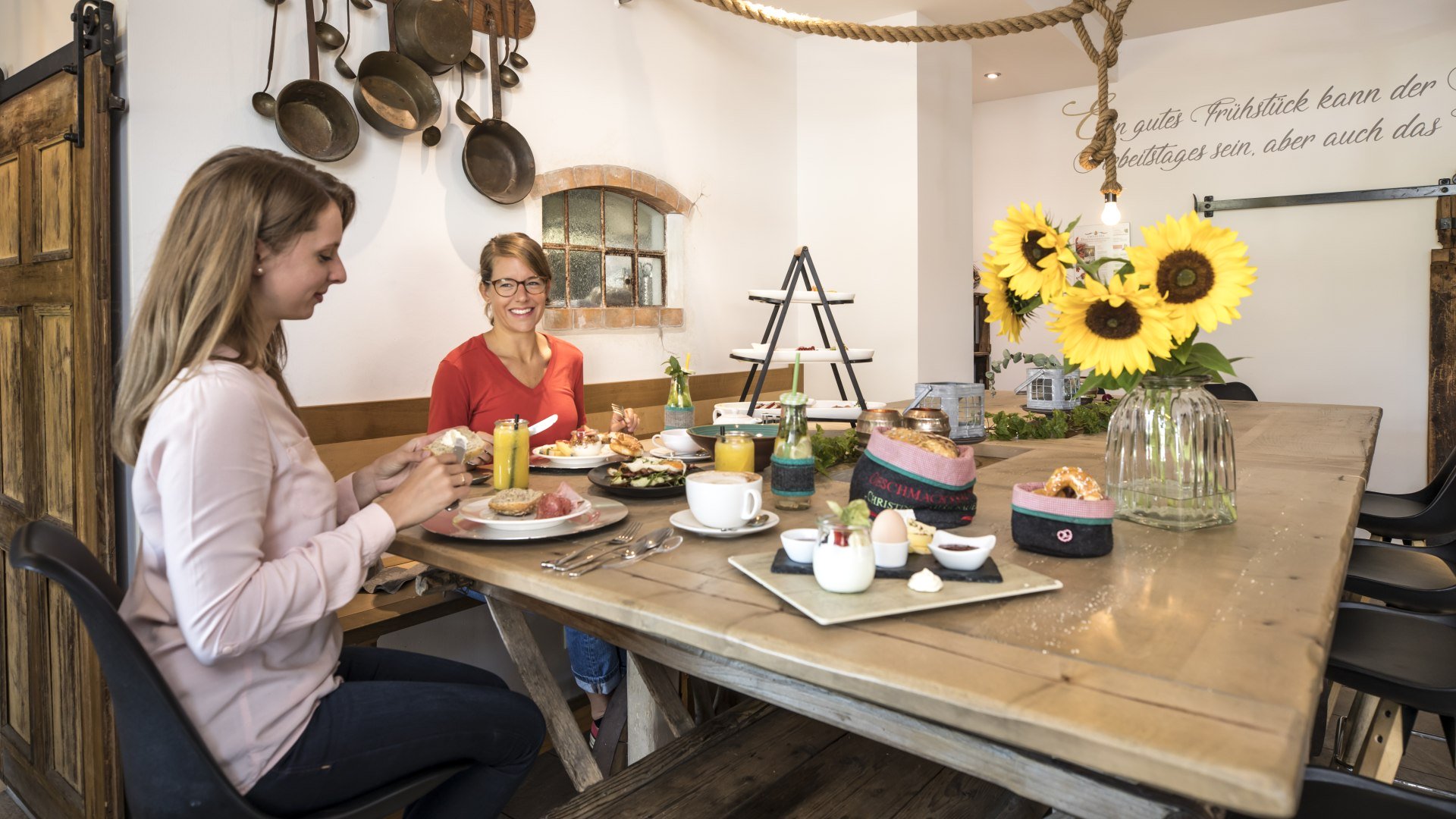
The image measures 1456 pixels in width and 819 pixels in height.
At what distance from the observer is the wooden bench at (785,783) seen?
144 cm

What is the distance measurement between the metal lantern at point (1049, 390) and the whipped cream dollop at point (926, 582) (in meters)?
2.29

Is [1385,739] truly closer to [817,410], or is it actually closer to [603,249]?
[817,410]

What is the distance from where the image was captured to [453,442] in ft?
5.68

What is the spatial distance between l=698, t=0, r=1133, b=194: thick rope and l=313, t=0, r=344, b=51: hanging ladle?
1.14 meters

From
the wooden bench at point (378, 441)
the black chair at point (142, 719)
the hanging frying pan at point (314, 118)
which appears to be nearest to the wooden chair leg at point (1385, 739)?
the black chair at point (142, 719)

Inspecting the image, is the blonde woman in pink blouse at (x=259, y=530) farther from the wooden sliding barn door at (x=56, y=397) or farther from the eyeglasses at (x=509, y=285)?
the eyeglasses at (x=509, y=285)

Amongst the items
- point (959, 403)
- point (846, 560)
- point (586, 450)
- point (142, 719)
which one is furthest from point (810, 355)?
point (142, 719)

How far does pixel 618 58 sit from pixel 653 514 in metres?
2.79

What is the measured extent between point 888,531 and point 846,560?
119mm

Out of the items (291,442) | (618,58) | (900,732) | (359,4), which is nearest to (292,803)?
(291,442)

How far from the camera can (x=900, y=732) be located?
1.05 m

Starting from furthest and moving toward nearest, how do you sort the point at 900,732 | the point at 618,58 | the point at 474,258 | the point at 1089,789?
the point at 618,58, the point at 474,258, the point at 900,732, the point at 1089,789

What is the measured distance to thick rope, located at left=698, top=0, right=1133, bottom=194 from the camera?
2.55 metres

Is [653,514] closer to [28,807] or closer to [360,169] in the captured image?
[360,169]
